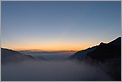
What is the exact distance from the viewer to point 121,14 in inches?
135

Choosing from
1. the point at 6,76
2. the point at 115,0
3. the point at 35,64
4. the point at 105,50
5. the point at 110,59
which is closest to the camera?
the point at 115,0

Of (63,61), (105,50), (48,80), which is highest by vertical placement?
(105,50)

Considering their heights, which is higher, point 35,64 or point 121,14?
point 121,14

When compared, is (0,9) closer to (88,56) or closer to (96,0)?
(96,0)

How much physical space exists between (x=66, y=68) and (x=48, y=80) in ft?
9.54

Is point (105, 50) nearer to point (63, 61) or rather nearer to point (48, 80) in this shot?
point (63, 61)

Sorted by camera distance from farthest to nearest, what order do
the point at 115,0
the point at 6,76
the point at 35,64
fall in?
the point at 35,64
the point at 6,76
the point at 115,0

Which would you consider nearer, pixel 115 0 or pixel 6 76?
pixel 115 0

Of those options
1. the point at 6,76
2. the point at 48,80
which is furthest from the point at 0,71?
the point at 48,80

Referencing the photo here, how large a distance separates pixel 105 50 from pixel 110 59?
2140 mm

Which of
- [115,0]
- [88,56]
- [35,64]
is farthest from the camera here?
[88,56]

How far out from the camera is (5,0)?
3.43m

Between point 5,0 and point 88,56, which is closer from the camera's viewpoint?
point 5,0

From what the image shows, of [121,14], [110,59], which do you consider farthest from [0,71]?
[110,59]
